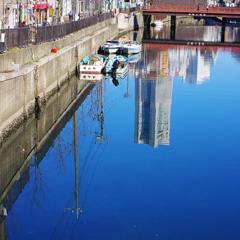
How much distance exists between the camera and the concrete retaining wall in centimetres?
2652

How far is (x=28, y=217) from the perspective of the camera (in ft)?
63.3

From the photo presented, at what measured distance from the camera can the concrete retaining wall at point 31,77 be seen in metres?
26.5

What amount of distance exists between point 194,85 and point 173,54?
22.9m

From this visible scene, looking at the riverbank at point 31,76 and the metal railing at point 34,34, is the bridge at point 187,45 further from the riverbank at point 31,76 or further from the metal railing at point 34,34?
the riverbank at point 31,76

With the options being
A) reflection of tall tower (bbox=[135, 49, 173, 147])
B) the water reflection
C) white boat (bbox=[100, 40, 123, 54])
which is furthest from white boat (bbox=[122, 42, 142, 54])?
the water reflection

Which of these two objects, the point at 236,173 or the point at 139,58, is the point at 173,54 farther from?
the point at 236,173

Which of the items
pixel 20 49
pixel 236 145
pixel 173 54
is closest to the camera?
pixel 236 145

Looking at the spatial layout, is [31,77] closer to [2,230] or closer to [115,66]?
[2,230]

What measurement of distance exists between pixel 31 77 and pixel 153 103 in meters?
14.6

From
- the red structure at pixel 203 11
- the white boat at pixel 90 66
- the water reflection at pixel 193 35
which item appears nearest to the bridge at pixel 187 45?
the water reflection at pixel 193 35

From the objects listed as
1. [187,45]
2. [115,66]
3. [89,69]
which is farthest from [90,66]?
[187,45]

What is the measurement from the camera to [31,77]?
31.3 m

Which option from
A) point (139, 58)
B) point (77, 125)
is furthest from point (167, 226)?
point (139, 58)

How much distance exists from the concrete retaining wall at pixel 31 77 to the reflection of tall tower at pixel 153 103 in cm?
544
